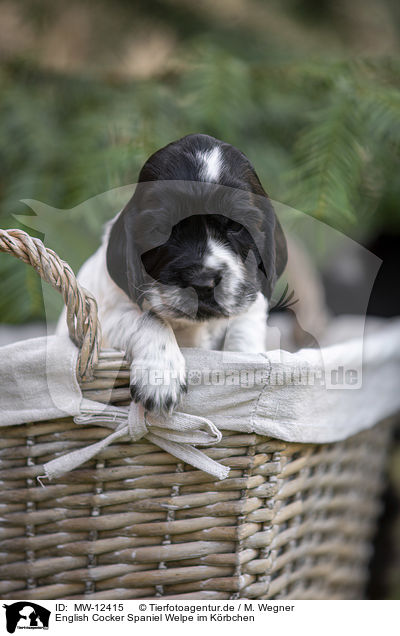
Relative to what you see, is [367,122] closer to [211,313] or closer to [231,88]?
[231,88]

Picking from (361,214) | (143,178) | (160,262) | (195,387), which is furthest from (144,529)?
(361,214)

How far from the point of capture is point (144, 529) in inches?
52.7

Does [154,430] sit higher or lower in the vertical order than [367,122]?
lower

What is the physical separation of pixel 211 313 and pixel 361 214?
3.53 ft

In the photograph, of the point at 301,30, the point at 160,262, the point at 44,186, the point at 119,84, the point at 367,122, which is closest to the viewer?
the point at 160,262

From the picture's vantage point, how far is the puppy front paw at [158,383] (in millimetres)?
1217

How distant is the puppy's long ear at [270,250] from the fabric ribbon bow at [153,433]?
0.37 metres

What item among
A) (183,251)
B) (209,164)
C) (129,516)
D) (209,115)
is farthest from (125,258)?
(209,115)

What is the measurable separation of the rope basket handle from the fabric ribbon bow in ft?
0.32

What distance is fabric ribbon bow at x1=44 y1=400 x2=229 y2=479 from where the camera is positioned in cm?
125
